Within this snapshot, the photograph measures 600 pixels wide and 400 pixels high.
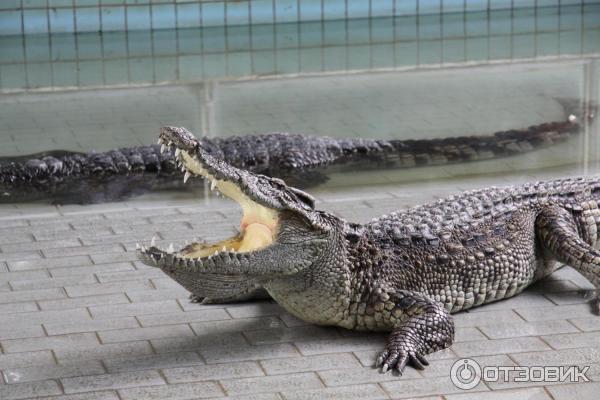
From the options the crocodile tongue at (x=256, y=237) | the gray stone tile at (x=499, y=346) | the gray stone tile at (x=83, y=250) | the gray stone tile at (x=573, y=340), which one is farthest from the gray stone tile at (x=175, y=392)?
the gray stone tile at (x=83, y=250)

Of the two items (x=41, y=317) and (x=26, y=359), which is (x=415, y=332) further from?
(x=41, y=317)

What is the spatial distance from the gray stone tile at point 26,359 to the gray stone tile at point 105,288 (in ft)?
2.42

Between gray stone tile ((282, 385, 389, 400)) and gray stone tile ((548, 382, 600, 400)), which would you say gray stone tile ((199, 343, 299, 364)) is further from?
gray stone tile ((548, 382, 600, 400))

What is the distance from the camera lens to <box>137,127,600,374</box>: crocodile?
4445mm

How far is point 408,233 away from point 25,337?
1625 millimetres

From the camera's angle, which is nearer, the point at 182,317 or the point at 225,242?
→ the point at 225,242

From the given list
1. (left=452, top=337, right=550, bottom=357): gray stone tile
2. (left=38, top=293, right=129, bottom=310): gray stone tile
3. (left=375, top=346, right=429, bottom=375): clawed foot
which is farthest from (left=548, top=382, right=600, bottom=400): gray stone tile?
(left=38, top=293, right=129, bottom=310): gray stone tile

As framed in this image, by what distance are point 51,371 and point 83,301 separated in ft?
2.77

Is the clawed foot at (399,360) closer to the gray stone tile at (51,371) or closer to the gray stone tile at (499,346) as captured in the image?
the gray stone tile at (499,346)

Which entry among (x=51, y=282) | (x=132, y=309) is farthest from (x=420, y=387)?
(x=51, y=282)

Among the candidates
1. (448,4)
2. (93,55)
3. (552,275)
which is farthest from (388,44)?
(552,275)

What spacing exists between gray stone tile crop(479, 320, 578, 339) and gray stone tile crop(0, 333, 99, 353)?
159 centimetres

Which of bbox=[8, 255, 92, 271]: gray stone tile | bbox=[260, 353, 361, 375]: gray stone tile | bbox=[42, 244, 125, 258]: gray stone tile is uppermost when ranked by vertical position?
bbox=[42, 244, 125, 258]: gray stone tile

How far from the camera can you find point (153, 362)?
4508 mm
